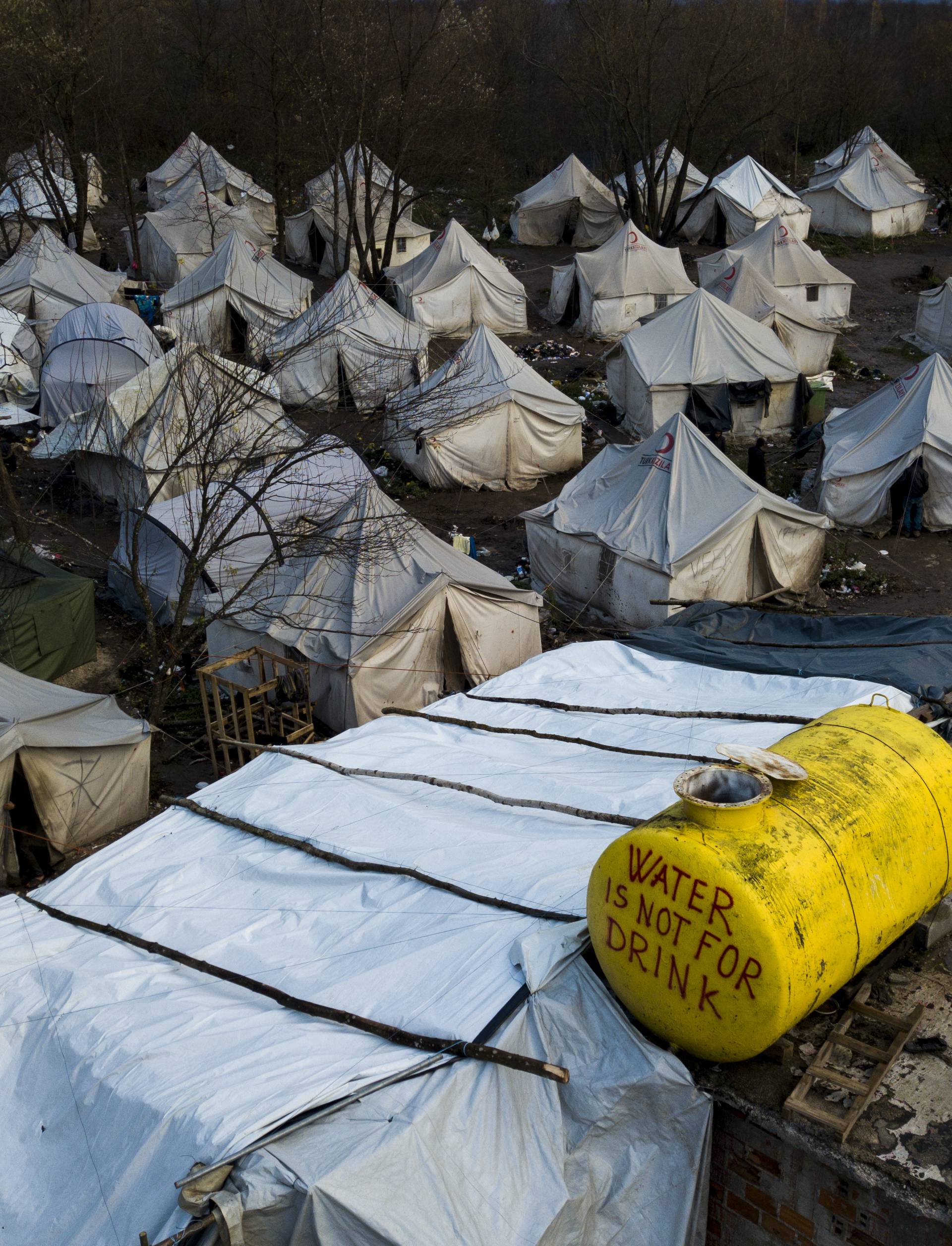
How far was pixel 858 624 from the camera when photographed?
34.9 ft

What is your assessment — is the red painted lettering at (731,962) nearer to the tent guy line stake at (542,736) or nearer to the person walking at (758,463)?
the tent guy line stake at (542,736)

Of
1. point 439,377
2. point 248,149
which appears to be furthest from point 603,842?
point 248,149

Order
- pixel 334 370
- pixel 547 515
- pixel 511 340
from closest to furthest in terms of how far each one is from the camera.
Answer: pixel 547 515 → pixel 334 370 → pixel 511 340

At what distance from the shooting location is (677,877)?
489cm

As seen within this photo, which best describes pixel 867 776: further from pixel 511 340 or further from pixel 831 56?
pixel 831 56

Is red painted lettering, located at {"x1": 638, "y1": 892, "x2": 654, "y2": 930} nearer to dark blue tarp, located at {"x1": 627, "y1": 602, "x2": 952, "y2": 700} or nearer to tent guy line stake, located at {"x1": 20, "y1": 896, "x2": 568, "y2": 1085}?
tent guy line stake, located at {"x1": 20, "y1": 896, "x2": 568, "y2": 1085}

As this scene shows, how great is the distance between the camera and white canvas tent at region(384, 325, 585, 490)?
20.4 metres

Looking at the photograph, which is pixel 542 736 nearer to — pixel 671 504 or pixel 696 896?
pixel 696 896

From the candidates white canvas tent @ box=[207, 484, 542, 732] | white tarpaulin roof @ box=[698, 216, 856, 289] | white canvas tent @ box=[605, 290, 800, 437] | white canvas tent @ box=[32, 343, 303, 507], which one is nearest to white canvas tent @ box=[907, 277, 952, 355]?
white tarpaulin roof @ box=[698, 216, 856, 289]

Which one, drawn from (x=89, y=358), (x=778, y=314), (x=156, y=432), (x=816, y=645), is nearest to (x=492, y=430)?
(x=156, y=432)

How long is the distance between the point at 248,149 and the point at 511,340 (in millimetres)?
22411

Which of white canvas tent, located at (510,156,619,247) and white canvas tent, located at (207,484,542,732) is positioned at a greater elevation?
white canvas tent, located at (510,156,619,247)

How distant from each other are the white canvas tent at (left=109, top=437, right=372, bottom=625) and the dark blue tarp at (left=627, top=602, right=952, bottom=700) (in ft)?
15.1

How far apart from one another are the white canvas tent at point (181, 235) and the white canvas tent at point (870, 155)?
762 inches
